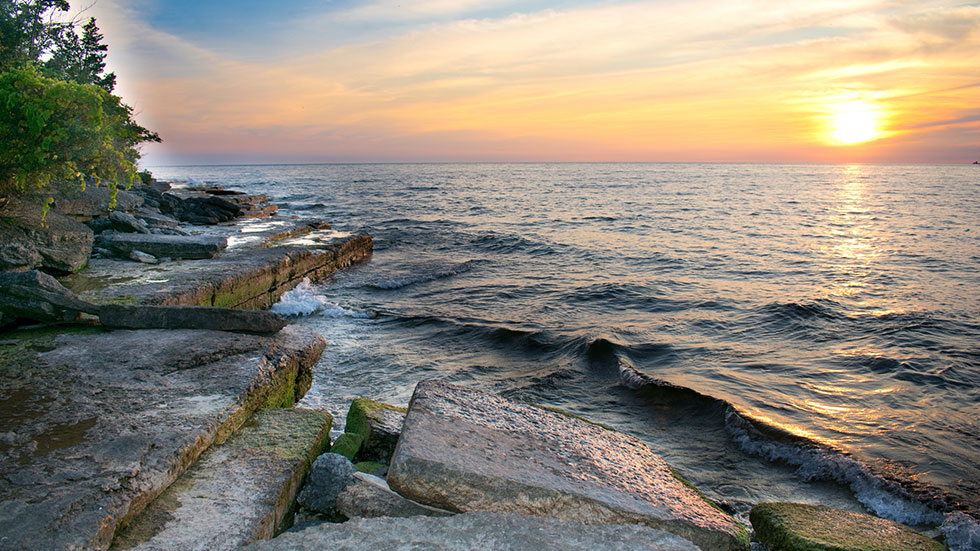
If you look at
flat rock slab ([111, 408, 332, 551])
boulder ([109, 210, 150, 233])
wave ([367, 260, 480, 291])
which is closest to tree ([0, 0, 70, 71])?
boulder ([109, 210, 150, 233])

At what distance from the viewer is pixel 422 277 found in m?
14.8

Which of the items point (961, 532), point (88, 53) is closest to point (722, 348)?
point (961, 532)

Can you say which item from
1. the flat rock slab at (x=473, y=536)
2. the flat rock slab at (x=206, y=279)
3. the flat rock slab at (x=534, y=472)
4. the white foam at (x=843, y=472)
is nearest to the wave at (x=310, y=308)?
the flat rock slab at (x=206, y=279)

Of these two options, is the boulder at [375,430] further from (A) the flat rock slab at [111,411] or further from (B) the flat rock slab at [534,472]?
(A) the flat rock slab at [111,411]

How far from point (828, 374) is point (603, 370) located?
3.27m

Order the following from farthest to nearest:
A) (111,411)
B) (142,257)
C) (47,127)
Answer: (142,257) → (47,127) → (111,411)

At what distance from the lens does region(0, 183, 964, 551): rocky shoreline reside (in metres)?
2.88

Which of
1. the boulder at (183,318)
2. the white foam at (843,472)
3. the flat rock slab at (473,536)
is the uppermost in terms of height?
the boulder at (183,318)

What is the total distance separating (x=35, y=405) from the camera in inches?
161

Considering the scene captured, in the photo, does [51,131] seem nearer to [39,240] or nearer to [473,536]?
[39,240]

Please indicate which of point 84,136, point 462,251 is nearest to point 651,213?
point 462,251

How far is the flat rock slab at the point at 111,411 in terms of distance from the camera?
9.50 ft

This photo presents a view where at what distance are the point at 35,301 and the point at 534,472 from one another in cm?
579

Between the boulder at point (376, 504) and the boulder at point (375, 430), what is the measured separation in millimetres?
904
